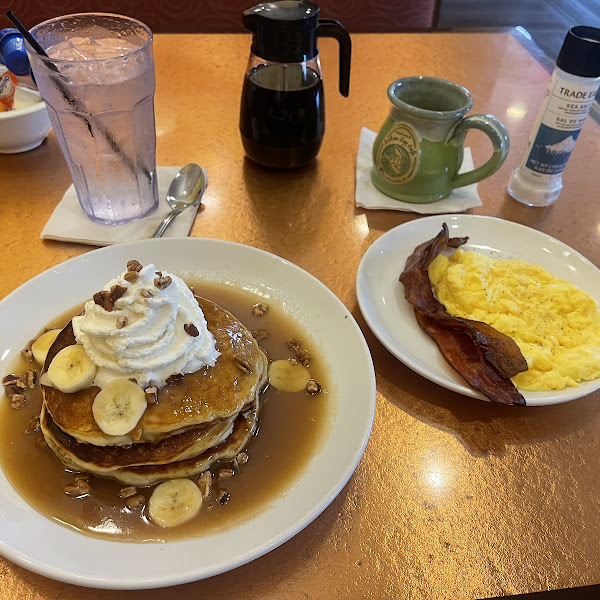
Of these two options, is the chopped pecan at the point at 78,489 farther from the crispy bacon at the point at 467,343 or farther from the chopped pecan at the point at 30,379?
the crispy bacon at the point at 467,343

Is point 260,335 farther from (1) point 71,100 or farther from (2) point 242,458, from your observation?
(1) point 71,100

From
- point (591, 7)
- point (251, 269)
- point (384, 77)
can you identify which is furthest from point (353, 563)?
point (591, 7)

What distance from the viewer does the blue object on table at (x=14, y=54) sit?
5.56ft

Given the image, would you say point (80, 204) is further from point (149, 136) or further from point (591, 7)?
point (591, 7)

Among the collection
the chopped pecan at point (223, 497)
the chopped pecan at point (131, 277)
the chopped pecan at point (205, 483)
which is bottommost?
the chopped pecan at point (205, 483)

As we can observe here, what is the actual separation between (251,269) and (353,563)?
0.70 m

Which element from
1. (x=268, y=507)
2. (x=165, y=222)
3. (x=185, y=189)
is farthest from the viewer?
(x=185, y=189)

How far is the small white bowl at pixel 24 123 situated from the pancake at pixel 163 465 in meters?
1.08

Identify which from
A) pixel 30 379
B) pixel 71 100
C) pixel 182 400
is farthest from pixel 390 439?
pixel 71 100

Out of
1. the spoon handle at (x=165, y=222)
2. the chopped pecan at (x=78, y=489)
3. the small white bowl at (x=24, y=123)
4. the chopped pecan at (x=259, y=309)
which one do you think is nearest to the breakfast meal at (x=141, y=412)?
the chopped pecan at (x=78, y=489)

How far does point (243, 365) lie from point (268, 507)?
27 cm

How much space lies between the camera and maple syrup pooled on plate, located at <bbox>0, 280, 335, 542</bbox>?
34.4 inches

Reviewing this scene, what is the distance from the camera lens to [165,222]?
1.49m

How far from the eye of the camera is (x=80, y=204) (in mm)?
1508
